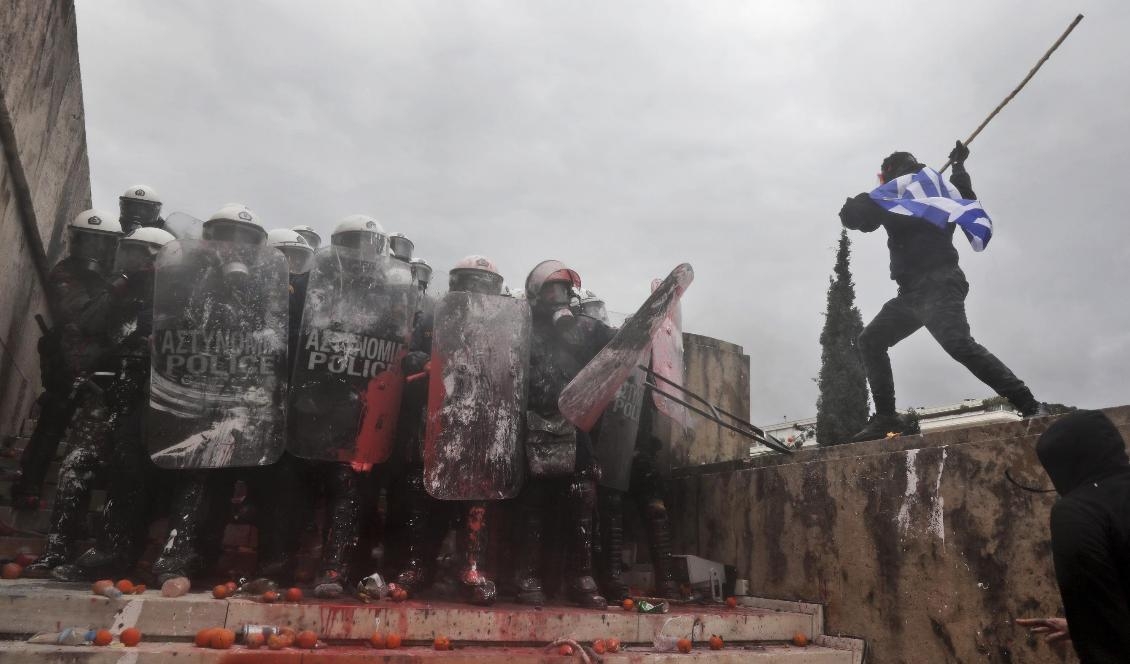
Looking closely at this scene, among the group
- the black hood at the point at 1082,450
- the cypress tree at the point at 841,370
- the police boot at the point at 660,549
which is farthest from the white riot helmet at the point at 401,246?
the cypress tree at the point at 841,370

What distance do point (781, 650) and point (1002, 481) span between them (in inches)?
71.6

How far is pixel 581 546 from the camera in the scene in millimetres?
5066

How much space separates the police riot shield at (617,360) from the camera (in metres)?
4.95

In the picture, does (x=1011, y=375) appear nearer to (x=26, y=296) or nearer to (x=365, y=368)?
(x=365, y=368)

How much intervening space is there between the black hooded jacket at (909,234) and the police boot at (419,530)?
3801 mm

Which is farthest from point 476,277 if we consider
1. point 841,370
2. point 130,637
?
point 841,370

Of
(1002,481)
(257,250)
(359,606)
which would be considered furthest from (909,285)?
(257,250)

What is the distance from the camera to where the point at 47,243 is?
23.9 ft

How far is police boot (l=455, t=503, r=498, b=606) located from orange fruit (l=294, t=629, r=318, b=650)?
3.67ft

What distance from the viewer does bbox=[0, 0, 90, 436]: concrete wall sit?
5766mm

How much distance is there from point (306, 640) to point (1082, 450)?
144 inches

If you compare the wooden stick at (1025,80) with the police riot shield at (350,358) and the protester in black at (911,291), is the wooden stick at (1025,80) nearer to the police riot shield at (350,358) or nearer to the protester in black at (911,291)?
the protester in black at (911,291)

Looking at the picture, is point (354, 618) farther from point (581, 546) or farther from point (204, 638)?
point (581, 546)

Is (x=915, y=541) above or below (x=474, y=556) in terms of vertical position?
above
